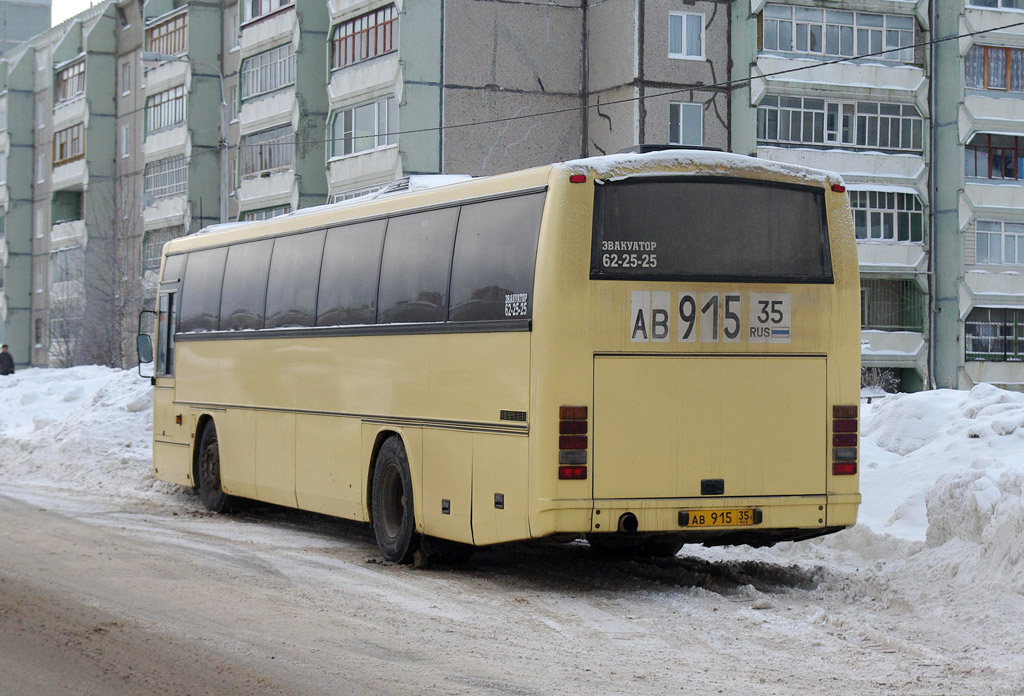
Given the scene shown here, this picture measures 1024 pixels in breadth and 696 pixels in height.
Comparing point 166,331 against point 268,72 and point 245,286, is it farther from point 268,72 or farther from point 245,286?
point 268,72

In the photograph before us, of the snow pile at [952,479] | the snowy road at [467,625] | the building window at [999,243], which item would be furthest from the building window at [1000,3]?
the snowy road at [467,625]

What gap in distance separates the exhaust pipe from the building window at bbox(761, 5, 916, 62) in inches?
1623

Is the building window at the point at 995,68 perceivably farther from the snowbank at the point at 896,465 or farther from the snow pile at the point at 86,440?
the snow pile at the point at 86,440

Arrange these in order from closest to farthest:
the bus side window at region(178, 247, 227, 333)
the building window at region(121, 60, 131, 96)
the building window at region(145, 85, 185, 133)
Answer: the bus side window at region(178, 247, 227, 333) → the building window at region(145, 85, 185, 133) → the building window at region(121, 60, 131, 96)

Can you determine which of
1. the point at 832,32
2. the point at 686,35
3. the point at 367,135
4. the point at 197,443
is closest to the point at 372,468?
the point at 197,443

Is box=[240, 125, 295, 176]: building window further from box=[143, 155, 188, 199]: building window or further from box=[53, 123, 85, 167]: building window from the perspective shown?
box=[53, 123, 85, 167]: building window

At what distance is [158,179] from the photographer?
214ft

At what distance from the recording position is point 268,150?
5566cm

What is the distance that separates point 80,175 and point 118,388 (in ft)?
164

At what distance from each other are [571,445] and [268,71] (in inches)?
1867

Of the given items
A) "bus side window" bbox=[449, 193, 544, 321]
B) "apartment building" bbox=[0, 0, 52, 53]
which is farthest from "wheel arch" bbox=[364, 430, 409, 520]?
"apartment building" bbox=[0, 0, 52, 53]

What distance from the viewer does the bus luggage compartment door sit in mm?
10727

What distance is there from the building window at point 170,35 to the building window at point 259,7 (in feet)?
23.8

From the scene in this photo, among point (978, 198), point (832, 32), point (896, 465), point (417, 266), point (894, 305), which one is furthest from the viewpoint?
point (978, 198)
